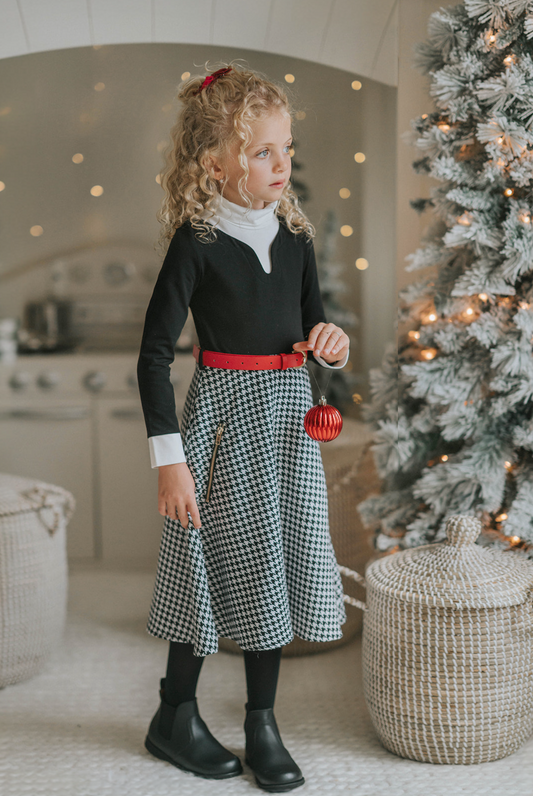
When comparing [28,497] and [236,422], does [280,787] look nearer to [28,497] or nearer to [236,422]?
[236,422]

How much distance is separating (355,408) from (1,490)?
91cm

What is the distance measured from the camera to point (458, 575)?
1.20m

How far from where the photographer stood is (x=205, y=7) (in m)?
1.58

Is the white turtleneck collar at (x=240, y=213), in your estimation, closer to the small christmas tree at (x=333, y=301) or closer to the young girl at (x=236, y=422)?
the young girl at (x=236, y=422)

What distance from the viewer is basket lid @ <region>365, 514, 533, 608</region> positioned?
1.17 metres

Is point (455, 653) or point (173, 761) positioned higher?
point (455, 653)

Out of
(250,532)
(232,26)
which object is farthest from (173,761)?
(232,26)

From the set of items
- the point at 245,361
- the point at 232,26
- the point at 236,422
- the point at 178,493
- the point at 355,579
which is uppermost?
the point at 232,26

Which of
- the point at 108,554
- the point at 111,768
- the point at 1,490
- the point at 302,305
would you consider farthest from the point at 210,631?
the point at 108,554

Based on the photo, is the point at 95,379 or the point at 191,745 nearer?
the point at 191,745

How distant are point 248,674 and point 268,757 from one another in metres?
0.14

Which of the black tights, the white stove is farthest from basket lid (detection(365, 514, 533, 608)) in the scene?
the white stove

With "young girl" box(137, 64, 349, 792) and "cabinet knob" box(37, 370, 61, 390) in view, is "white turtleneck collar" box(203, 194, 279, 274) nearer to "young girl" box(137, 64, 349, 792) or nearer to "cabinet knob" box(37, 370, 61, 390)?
"young girl" box(137, 64, 349, 792)

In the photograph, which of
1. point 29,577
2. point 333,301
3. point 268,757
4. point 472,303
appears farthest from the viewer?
point 333,301
